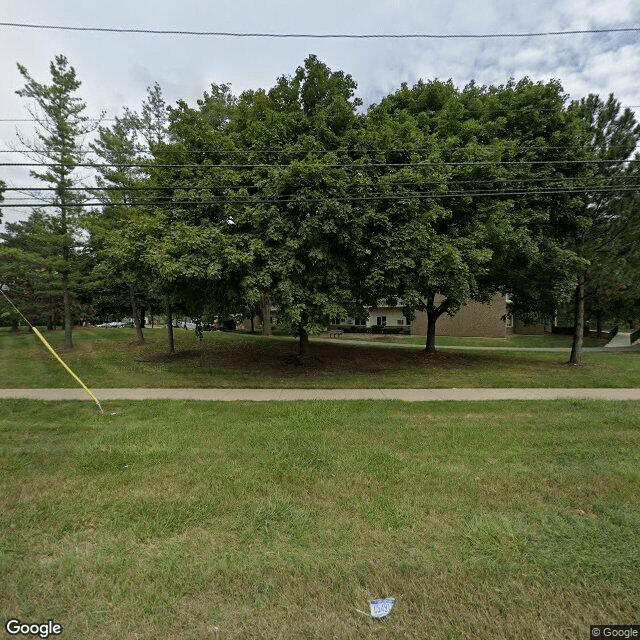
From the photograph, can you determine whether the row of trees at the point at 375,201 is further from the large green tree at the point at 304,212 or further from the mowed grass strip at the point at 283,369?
the mowed grass strip at the point at 283,369

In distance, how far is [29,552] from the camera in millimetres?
3033

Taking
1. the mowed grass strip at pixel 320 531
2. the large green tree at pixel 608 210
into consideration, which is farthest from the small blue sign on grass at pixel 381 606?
the large green tree at pixel 608 210

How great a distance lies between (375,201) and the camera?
1100 centimetres

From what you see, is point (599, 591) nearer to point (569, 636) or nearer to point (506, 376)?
point (569, 636)

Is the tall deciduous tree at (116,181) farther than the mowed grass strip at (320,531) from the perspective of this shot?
Yes

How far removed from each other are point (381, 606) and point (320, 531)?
940mm

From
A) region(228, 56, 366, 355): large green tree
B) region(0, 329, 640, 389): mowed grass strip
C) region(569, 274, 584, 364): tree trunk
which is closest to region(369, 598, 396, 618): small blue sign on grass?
region(0, 329, 640, 389): mowed grass strip

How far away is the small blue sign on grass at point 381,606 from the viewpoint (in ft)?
7.83

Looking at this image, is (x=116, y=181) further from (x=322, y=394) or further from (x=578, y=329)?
(x=578, y=329)

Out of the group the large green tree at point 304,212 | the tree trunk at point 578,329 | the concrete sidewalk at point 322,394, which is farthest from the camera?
the tree trunk at point 578,329

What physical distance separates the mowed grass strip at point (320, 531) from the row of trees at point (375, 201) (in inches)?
223

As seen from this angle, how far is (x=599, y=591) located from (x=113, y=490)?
441 cm

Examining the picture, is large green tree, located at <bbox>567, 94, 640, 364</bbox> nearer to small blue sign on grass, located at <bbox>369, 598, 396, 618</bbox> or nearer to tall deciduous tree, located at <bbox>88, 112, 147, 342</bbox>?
small blue sign on grass, located at <bbox>369, 598, 396, 618</bbox>

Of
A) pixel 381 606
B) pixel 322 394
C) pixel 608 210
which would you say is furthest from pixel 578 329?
pixel 381 606
